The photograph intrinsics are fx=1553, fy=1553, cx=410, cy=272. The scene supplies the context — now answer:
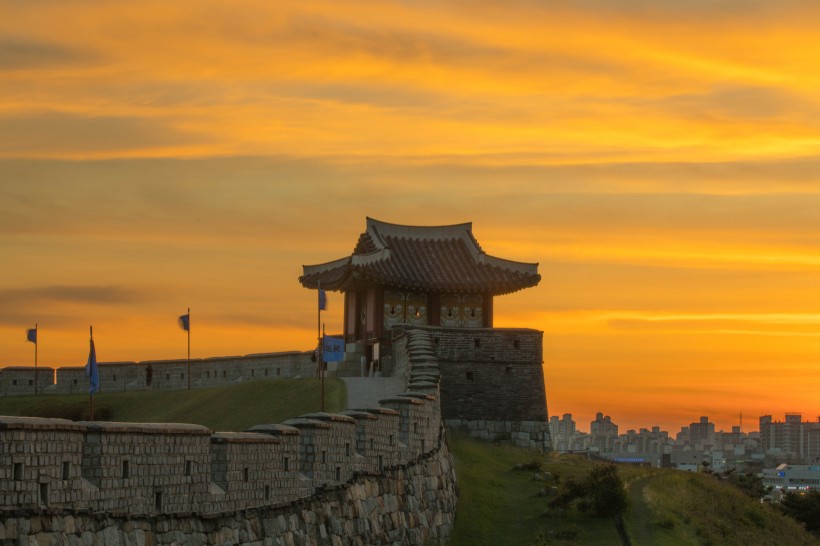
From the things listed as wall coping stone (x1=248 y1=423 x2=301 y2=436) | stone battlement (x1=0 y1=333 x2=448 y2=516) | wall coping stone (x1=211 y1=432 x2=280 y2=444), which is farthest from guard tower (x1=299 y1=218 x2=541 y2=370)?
wall coping stone (x1=211 y1=432 x2=280 y2=444)

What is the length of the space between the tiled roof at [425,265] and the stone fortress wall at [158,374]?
14.9 ft

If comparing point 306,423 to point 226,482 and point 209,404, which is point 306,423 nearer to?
point 226,482

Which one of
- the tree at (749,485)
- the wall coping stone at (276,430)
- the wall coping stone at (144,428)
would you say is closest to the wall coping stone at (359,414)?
the wall coping stone at (276,430)

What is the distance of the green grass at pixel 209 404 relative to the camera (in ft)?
163

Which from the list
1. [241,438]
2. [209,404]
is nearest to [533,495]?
[209,404]

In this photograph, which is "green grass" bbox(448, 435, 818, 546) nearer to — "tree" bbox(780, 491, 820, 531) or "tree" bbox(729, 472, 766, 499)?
"tree" bbox(729, 472, 766, 499)

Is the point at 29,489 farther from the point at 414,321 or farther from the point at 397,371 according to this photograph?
the point at 414,321

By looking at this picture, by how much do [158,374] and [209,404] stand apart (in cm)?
1273

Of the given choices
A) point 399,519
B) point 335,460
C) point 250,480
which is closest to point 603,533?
point 399,519

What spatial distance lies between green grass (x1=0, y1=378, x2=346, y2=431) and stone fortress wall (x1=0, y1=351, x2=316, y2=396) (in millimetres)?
1753

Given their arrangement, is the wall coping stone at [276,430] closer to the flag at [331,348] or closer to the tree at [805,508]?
the flag at [331,348]

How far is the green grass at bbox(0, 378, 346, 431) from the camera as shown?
163 feet

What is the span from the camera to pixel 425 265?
194 feet

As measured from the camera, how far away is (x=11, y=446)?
60.6 feet
